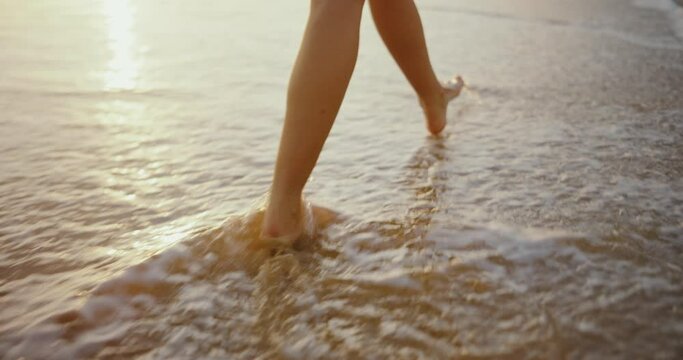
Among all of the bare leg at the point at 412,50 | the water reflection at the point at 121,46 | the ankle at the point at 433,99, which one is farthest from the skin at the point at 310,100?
the water reflection at the point at 121,46

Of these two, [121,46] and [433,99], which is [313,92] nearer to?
[433,99]

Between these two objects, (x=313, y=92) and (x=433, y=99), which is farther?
(x=433, y=99)

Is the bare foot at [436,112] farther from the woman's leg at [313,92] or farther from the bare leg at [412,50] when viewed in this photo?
the woman's leg at [313,92]

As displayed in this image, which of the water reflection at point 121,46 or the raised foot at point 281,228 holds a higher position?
the water reflection at point 121,46


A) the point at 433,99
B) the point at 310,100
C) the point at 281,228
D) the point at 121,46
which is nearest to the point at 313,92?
the point at 310,100

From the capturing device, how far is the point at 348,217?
1408 millimetres

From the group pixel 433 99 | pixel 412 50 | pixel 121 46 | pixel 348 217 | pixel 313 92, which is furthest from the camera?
pixel 121 46

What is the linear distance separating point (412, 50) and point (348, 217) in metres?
0.69

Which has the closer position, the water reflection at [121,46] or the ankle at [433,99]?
the ankle at [433,99]

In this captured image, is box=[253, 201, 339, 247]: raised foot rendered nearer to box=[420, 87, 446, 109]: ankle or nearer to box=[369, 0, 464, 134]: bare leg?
box=[369, 0, 464, 134]: bare leg

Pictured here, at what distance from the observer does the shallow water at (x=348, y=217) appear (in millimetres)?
993

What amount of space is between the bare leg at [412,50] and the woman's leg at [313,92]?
0.54 m

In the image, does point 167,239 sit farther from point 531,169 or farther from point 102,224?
point 531,169

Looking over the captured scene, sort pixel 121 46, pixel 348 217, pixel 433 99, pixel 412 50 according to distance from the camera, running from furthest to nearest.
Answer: pixel 121 46 < pixel 433 99 < pixel 412 50 < pixel 348 217
